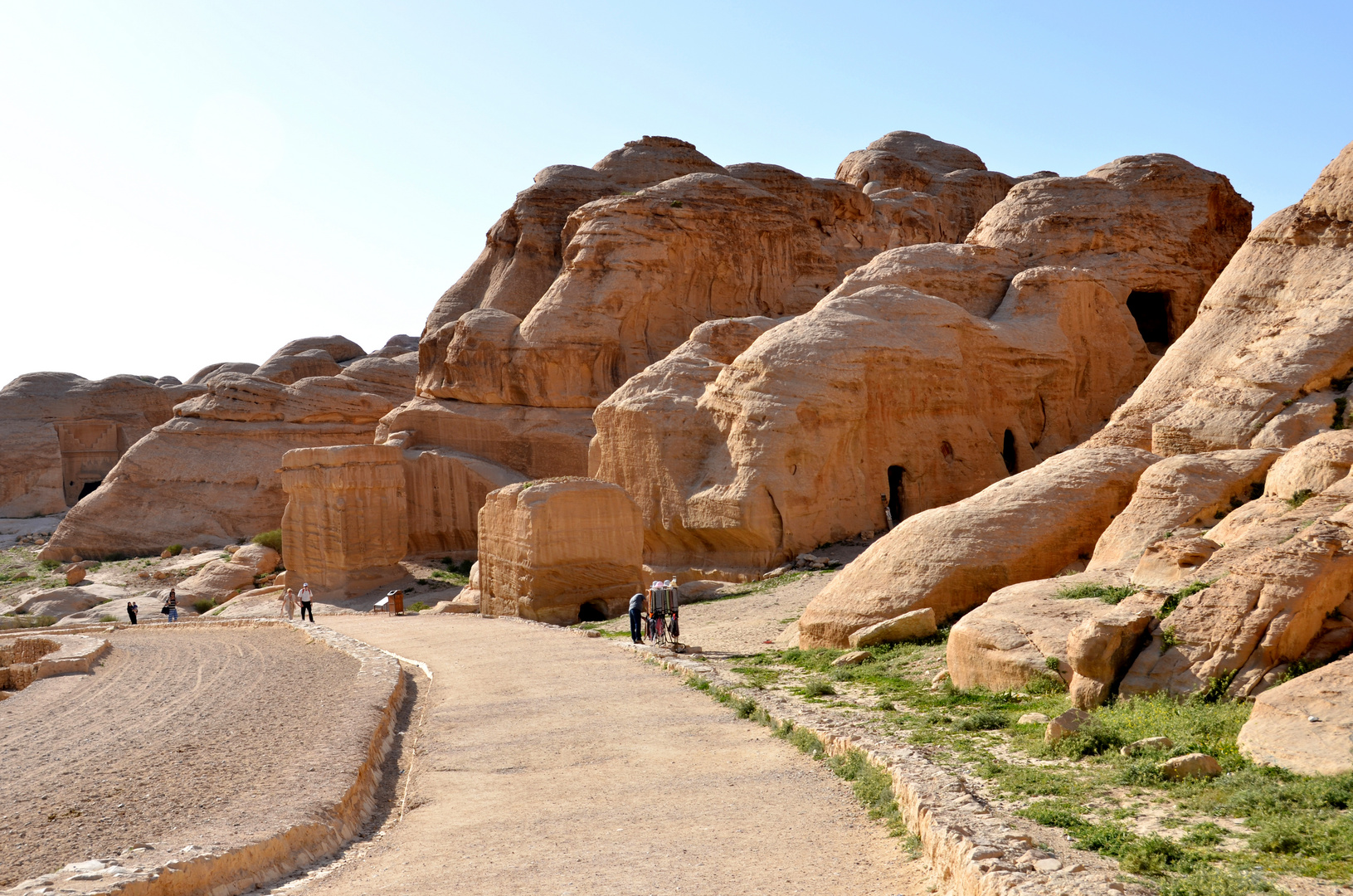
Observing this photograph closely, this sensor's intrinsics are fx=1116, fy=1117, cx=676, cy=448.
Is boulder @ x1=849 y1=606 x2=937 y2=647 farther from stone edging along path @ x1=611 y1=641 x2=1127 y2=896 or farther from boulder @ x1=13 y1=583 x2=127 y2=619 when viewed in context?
boulder @ x1=13 y1=583 x2=127 y2=619

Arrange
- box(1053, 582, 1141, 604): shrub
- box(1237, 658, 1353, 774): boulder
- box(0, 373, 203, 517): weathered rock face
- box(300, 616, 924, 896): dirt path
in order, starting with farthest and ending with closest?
1. box(0, 373, 203, 517): weathered rock face
2. box(1053, 582, 1141, 604): shrub
3. box(1237, 658, 1353, 774): boulder
4. box(300, 616, 924, 896): dirt path

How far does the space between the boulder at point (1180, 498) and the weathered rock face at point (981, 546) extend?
0.93m

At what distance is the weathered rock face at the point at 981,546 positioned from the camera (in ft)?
46.8

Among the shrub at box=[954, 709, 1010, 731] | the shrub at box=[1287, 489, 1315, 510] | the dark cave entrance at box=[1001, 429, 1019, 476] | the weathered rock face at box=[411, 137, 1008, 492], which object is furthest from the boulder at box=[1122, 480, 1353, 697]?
the weathered rock face at box=[411, 137, 1008, 492]

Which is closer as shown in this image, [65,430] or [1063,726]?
[1063,726]

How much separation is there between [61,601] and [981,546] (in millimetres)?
31108

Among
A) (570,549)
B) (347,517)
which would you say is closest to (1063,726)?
(570,549)

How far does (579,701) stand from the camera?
12.5 meters

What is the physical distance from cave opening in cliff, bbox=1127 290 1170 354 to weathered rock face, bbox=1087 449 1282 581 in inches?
625

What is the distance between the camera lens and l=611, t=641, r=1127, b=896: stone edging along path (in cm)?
567

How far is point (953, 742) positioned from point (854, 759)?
2.94 ft

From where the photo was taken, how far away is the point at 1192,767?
7410 millimetres

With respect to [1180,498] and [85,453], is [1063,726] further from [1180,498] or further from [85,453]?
[85,453]

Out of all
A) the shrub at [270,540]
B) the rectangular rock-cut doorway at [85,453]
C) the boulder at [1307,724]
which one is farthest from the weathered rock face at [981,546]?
the rectangular rock-cut doorway at [85,453]
